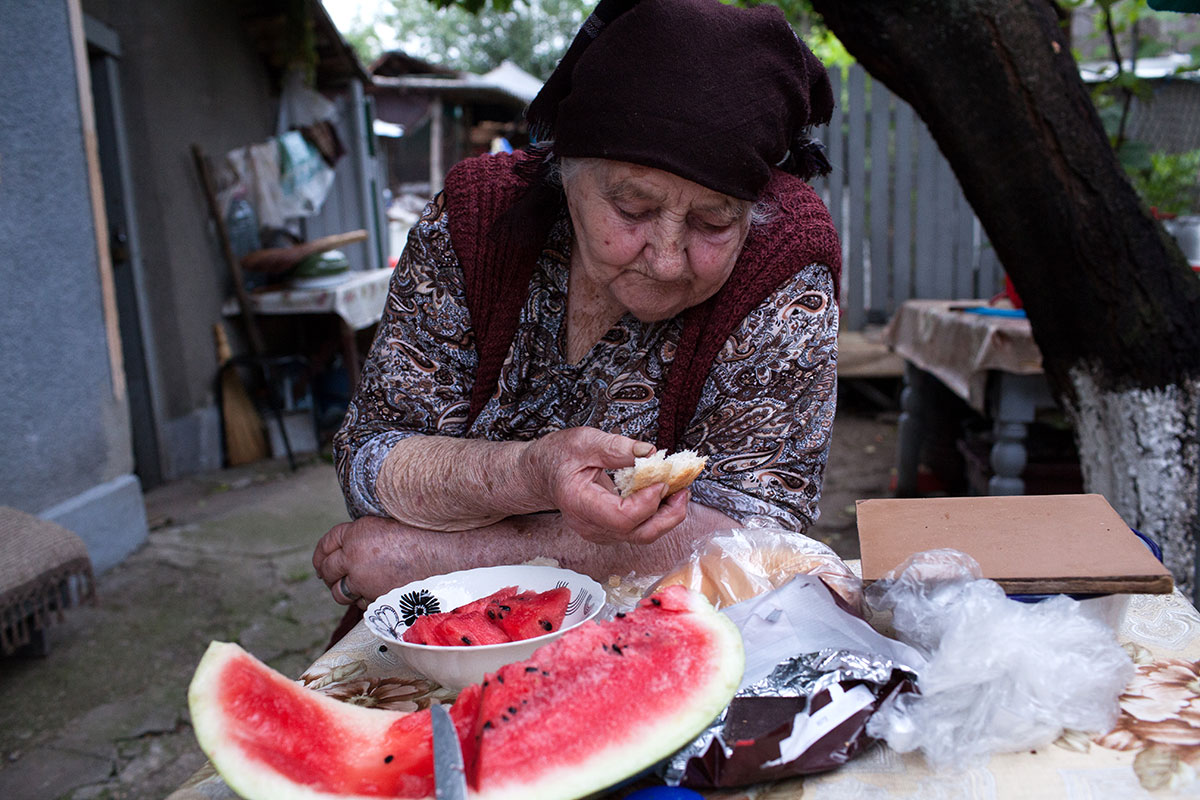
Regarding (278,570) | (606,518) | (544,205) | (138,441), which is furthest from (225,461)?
(606,518)

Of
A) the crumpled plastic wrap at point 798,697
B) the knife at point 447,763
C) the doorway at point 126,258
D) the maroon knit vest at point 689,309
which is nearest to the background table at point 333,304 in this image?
the doorway at point 126,258

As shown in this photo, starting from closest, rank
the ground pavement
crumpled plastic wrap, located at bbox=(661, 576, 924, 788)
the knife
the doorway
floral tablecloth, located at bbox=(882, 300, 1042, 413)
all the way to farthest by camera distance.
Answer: the knife, crumpled plastic wrap, located at bbox=(661, 576, 924, 788), the ground pavement, floral tablecloth, located at bbox=(882, 300, 1042, 413), the doorway

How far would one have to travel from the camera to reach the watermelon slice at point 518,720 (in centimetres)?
93

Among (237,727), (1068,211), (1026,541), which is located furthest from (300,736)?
(1068,211)

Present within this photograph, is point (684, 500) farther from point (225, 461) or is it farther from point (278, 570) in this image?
point (225, 461)

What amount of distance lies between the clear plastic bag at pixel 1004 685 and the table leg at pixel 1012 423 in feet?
10.3

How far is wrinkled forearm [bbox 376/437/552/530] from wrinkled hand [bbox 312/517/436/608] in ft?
0.11

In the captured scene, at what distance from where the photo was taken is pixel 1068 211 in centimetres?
271

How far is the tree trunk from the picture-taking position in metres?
2.66

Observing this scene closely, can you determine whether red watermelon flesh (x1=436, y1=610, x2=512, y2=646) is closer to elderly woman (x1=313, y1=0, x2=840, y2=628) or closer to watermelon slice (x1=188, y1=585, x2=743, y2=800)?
watermelon slice (x1=188, y1=585, x2=743, y2=800)

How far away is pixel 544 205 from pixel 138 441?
18.1 ft

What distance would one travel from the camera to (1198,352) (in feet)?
8.91

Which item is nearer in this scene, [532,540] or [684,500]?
[684,500]

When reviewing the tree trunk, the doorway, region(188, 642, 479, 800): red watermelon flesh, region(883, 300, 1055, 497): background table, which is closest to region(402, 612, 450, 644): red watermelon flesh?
region(188, 642, 479, 800): red watermelon flesh
